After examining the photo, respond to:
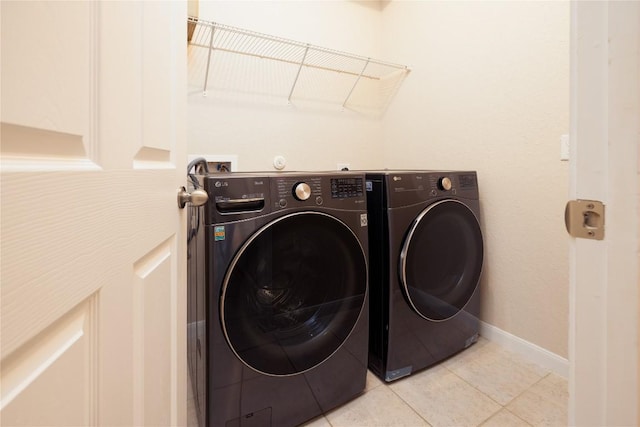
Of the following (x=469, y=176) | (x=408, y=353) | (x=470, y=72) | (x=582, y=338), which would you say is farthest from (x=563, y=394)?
(x=470, y=72)

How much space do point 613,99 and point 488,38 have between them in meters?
1.45

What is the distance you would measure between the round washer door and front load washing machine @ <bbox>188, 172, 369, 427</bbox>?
10.2 inches

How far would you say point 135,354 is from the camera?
47cm

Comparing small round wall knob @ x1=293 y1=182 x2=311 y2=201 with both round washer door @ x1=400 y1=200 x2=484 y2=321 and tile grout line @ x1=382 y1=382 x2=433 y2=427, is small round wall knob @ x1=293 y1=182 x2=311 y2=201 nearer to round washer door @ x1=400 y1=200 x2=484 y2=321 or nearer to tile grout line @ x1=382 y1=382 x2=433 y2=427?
round washer door @ x1=400 y1=200 x2=484 y2=321

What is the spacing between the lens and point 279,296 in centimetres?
104

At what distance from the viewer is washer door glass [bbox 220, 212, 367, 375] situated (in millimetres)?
958

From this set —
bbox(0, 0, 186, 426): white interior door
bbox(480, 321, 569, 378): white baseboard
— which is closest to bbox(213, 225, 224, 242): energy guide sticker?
bbox(0, 0, 186, 426): white interior door

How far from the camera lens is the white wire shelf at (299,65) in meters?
1.70

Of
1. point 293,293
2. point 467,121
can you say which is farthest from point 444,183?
point 293,293

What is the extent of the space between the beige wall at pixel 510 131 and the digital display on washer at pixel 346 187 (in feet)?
2.84

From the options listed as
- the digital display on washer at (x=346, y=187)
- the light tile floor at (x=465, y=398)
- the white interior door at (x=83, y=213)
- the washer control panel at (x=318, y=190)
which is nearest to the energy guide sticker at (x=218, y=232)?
the washer control panel at (x=318, y=190)

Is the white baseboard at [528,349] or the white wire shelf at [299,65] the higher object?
the white wire shelf at [299,65]

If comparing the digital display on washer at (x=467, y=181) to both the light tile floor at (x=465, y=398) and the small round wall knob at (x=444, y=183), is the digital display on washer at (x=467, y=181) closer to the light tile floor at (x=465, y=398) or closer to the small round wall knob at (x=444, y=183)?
the small round wall knob at (x=444, y=183)

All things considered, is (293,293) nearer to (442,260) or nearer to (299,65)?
(442,260)
